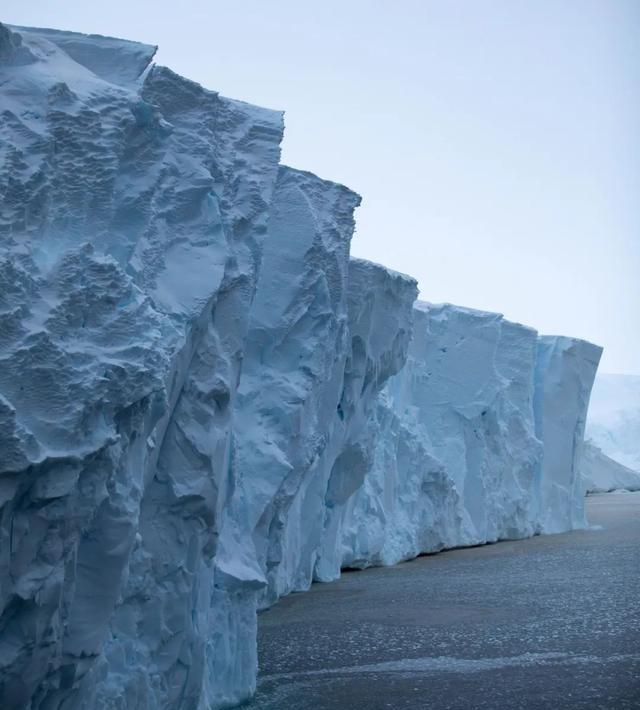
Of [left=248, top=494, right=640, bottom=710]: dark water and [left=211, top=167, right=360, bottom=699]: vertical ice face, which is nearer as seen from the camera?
[left=248, top=494, right=640, bottom=710]: dark water

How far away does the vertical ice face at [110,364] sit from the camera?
3.56 metres

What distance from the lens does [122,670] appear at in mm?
4504

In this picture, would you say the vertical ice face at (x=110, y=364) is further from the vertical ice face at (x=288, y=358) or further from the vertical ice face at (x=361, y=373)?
the vertical ice face at (x=361, y=373)

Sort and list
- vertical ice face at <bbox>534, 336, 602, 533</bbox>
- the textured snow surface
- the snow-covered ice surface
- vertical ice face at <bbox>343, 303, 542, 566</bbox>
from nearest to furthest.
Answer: vertical ice face at <bbox>343, 303, 542, 566</bbox> → vertical ice face at <bbox>534, 336, 602, 533</bbox> → the snow-covered ice surface → the textured snow surface

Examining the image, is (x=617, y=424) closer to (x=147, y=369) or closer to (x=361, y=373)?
(x=361, y=373)

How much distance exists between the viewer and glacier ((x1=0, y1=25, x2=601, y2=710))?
11.8 ft

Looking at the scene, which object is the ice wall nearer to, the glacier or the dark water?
the dark water

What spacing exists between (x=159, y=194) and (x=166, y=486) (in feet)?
4.92

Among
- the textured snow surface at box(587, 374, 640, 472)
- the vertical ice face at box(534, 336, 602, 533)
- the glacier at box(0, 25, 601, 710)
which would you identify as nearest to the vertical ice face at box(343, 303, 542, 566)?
the vertical ice face at box(534, 336, 602, 533)

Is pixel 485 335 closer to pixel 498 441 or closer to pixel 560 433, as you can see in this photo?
pixel 498 441

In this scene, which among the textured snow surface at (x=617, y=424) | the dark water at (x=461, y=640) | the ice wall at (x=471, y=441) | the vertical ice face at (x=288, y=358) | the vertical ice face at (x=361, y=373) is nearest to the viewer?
the dark water at (x=461, y=640)

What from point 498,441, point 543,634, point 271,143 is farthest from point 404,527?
point 271,143

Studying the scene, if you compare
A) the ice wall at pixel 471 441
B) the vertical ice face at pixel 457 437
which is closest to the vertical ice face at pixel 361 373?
the ice wall at pixel 471 441

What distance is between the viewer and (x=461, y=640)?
764cm
